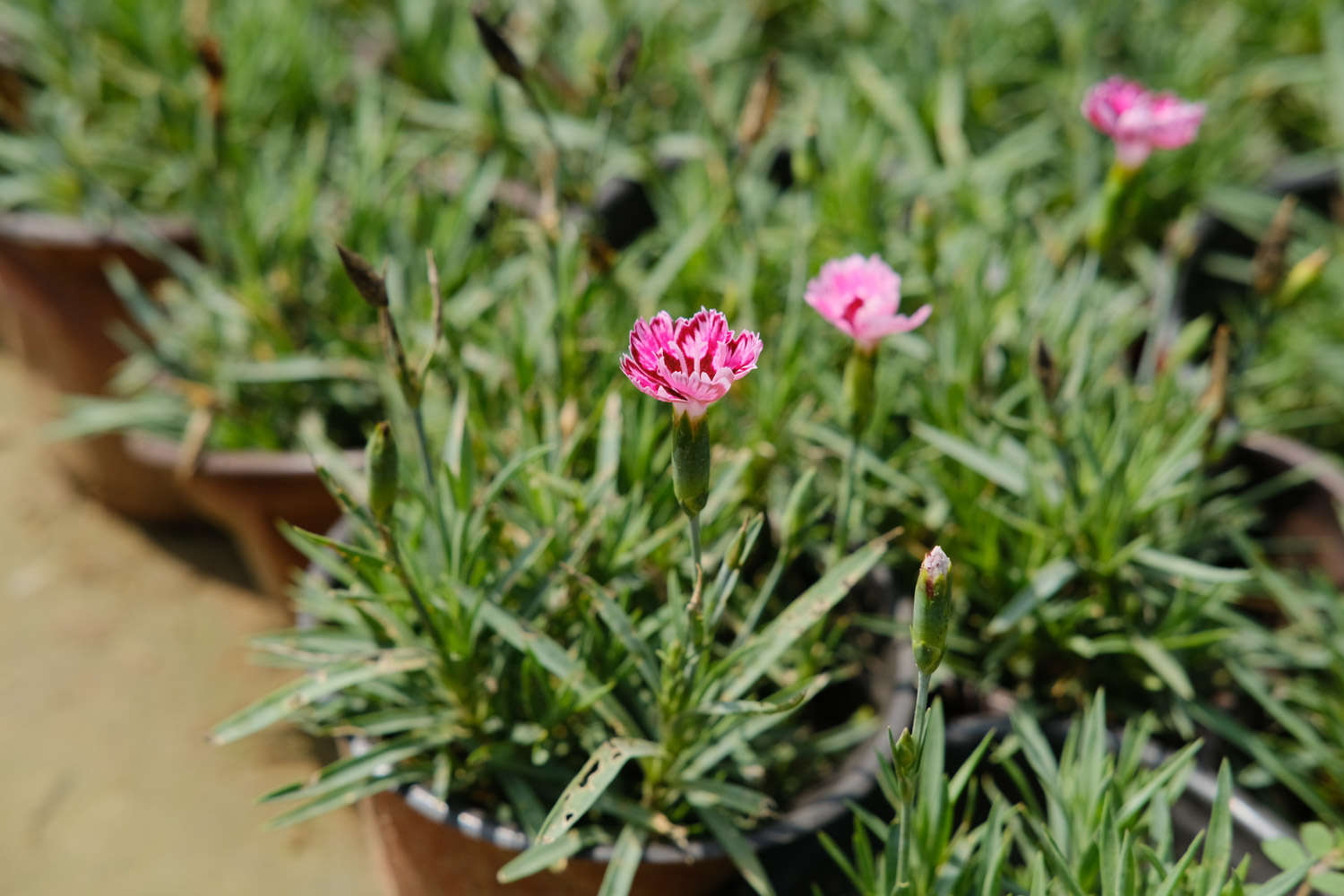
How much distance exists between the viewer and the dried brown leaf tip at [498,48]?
50.4 inches

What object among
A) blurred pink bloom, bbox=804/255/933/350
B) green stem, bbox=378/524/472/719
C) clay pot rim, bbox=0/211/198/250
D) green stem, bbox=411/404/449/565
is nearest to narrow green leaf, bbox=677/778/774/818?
green stem, bbox=378/524/472/719

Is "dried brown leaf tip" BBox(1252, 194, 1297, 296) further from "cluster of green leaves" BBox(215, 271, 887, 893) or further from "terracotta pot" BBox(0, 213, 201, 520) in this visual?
"terracotta pot" BBox(0, 213, 201, 520)

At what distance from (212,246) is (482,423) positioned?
68 centimetres

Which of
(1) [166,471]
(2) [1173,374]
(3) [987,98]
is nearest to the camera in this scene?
(2) [1173,374]

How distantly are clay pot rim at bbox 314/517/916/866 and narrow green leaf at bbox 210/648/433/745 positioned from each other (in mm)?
84

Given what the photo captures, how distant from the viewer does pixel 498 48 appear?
1.33 metres

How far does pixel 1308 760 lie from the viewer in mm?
1430

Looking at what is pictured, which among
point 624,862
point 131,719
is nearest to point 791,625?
point 624,862

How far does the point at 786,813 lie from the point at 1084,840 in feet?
1.03

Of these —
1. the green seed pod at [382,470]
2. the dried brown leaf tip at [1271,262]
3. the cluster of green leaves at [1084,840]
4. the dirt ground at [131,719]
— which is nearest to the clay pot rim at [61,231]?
the dirt ground at [131,719]

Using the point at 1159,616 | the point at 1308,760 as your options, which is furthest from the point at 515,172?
the point at 1308,760

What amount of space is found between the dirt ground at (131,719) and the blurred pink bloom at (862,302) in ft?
3.57

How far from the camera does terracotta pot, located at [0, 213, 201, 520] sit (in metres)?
1.94

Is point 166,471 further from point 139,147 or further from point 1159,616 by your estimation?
point 1159,616
